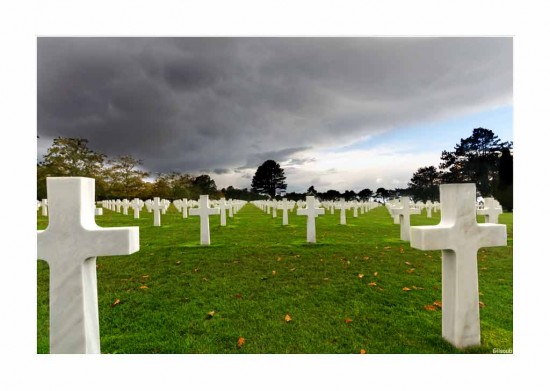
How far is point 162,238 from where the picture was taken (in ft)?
18.2

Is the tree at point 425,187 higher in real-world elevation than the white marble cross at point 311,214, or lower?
higher

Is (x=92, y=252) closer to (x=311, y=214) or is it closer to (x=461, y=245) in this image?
(x=461, y=245)

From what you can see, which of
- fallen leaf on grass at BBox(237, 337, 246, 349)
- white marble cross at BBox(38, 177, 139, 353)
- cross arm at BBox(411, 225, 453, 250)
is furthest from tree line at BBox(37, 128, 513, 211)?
cross arm at BBox(411, 225, 453, 250)

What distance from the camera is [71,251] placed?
4.75 ft

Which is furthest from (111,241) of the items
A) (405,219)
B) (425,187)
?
(425,187)

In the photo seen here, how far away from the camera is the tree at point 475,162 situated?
7.42 m

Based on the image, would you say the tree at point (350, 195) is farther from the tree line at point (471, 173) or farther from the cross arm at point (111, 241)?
the cross arm at point (111, 241)

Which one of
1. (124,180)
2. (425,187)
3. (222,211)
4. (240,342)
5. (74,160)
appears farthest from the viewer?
(425,187)

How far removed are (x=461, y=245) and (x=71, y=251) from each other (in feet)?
6.87

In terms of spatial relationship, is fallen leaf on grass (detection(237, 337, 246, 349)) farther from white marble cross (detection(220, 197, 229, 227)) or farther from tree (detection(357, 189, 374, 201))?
tree (detection(357, 189, 374, 201))

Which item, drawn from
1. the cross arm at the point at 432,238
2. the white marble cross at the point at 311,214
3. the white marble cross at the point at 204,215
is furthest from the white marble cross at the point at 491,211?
the white marble cross at the point at 204,215

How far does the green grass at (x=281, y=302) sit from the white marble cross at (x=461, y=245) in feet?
0.53

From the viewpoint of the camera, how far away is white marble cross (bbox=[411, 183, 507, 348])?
5.36 feet
